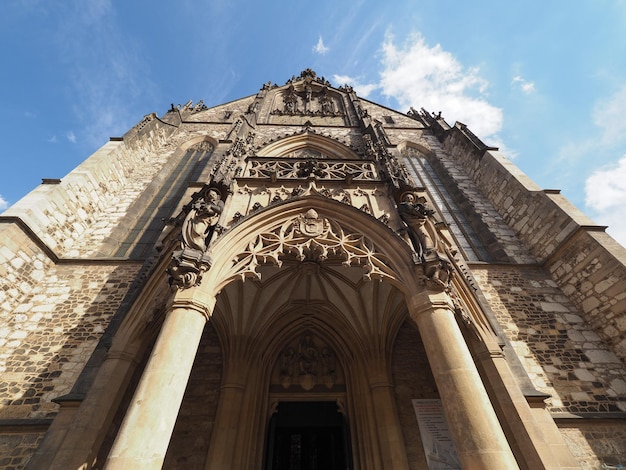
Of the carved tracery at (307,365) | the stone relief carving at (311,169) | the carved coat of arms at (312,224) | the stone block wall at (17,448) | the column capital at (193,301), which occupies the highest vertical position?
the stone relief carving at (311,169)

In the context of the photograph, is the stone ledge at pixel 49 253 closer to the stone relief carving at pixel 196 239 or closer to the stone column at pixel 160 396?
the stone relief carving at pixel 196 239

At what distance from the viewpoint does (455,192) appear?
34.5 ft

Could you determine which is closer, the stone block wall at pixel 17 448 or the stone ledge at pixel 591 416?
the stone block wall at pixel 17 448

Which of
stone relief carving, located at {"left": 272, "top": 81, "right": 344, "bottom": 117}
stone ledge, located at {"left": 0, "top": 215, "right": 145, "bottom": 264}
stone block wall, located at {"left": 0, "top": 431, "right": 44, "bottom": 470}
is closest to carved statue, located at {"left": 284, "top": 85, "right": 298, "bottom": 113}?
stone relief carving, located at {"left": 272, "top": 81, "right": 344, "bottom": 117}

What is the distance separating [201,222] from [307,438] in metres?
5.47

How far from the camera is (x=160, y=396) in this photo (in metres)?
3.09

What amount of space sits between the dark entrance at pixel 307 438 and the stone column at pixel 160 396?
4.02 metres

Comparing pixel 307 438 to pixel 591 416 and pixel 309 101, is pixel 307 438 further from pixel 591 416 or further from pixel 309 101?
pixel 309 101

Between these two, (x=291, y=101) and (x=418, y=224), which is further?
(x=291, y=101)

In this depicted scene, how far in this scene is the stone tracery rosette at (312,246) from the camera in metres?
4.74

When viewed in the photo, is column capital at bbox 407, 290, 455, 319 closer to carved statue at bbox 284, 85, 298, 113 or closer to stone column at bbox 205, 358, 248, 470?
stone column at bbox 205, 358, 248, 470

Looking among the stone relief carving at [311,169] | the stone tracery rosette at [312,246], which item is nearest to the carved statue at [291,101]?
the stone relief carving at [311,169]

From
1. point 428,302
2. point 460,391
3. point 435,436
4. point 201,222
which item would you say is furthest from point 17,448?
point 435,436

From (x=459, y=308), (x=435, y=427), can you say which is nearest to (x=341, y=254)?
(x=459, y=308)
